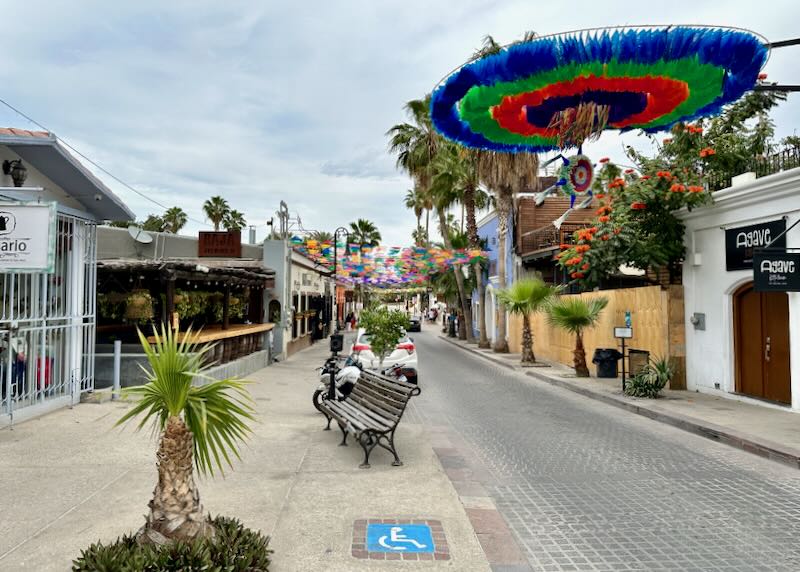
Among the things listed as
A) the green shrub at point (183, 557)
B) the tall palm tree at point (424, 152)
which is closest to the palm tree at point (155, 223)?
the tall palm tree at point (424, 152)

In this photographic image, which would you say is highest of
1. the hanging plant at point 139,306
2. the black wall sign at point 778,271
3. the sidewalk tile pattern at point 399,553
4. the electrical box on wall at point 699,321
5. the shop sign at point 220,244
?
the shop sign at point 220,244

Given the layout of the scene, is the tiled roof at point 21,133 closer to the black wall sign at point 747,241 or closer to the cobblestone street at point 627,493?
the cobblestone street at point 627,493

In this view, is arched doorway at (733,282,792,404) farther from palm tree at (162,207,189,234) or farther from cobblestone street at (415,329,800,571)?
palm tree at (162,207,189,234)

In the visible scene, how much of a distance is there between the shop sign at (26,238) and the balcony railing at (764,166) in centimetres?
1383

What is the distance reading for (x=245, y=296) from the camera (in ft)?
68.1

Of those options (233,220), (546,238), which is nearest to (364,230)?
(233,220)

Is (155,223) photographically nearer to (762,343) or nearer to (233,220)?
(233,220)

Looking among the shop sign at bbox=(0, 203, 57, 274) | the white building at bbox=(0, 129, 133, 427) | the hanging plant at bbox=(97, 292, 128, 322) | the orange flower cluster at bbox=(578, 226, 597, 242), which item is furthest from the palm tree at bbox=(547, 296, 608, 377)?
the shop sign at bbox=(0, 203, 57, 274)

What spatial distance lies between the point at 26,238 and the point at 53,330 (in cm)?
274

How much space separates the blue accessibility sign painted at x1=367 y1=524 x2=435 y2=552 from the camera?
4.31 m

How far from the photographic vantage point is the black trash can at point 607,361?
1561 centimetres

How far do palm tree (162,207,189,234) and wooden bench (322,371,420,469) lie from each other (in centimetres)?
5366

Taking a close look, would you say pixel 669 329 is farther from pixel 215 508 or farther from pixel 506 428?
pixel 215 508

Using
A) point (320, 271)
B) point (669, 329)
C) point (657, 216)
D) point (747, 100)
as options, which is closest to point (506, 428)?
point (669, 329)
